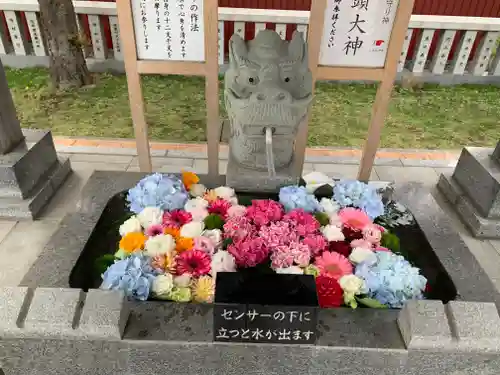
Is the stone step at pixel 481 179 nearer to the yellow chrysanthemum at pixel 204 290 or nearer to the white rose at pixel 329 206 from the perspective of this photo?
the white rose at pixel 329 206

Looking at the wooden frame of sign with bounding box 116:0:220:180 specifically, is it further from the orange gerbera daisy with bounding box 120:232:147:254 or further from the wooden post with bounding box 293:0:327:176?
the orange gerbera daisy with bounding box 120:232:147:254

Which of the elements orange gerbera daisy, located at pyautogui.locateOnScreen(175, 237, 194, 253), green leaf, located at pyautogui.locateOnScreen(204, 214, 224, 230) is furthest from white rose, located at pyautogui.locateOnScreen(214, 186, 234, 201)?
orange gerbera daisy, located at pyautogui.locateOnScreen(175, 237, 194, 253)

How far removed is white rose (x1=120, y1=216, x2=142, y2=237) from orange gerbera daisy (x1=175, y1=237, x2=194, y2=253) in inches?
9.9

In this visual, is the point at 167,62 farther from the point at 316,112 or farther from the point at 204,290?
the point at 316,112

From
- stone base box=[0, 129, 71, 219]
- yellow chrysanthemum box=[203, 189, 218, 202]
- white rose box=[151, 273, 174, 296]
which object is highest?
yellow chrysanthemum box=[203, 189, 218, 202]

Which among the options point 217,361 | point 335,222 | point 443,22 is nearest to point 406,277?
point 335,222

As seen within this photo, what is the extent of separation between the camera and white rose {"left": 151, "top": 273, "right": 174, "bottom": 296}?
203 centimetres

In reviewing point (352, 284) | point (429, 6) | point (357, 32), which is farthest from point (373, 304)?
point (429, 6)

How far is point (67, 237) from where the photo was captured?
244 cm

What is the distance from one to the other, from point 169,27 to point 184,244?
1520 mm

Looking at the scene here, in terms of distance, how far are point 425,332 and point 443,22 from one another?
548 centimetres

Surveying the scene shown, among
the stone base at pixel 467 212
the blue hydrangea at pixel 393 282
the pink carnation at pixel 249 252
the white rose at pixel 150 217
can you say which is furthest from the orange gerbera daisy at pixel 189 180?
the stone base at pixel 467 212

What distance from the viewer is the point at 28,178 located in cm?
325

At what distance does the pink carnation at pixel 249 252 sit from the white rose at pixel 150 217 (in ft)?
1.56
